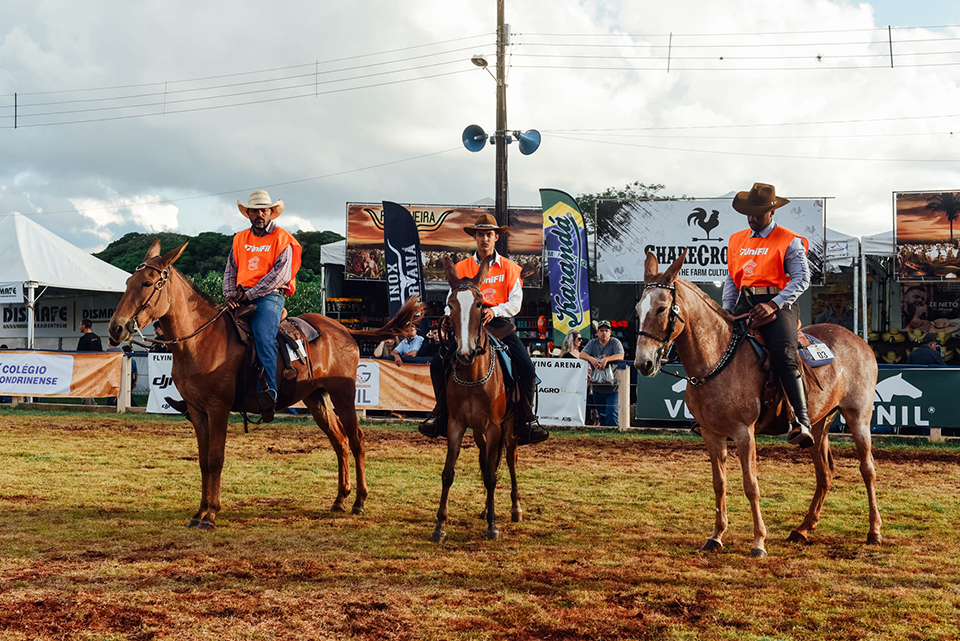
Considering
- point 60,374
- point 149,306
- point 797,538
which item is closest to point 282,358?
point 149,306

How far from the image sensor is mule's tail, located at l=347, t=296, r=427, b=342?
8.12m

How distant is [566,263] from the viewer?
16.9 meters

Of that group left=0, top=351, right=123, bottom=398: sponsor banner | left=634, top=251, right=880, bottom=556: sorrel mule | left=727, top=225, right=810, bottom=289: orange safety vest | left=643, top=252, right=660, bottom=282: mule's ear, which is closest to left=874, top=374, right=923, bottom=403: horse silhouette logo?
left=634, top=251, right=880, bottom=556: sorrel mule

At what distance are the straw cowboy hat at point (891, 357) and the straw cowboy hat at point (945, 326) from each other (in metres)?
2.22

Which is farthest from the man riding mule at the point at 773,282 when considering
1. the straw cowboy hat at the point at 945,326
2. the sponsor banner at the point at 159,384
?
the straw cowboy hat at the point at 945,326

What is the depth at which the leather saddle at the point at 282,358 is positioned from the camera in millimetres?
7008

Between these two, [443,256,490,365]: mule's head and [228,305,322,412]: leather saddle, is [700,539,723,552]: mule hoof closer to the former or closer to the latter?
[443,256,490,365]: mule's head

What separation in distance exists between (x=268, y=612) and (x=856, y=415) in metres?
5.20

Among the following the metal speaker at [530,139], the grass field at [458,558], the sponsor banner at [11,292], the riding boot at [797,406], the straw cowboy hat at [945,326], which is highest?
the metal speaker at [530,139]

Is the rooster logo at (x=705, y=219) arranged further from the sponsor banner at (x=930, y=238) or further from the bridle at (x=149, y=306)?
the bridle at (x=149, y=306)

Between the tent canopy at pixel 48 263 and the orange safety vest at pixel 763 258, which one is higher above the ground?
the tent canopy at pixel 48 263

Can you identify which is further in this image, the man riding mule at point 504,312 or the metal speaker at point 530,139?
the metal speaker at point 530,139

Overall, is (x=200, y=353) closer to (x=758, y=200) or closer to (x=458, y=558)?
(x=458, y=558)

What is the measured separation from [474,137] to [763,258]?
527 inches
